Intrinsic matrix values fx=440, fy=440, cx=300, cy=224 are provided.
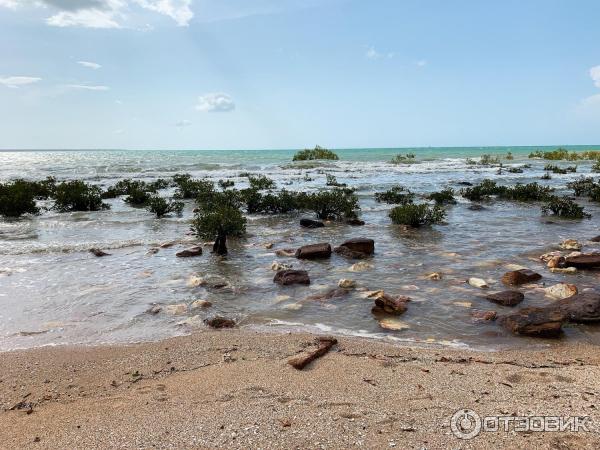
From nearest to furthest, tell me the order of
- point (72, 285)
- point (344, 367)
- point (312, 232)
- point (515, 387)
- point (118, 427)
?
point (118, 427)
point (515, 387)
point (344, 367)
point (72, 285)
point (312, 232)

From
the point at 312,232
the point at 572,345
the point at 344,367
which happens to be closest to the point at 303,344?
the point at 344,367

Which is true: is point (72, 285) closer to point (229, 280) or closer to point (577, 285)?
point (229, 280)

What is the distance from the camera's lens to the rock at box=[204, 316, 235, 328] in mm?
6120

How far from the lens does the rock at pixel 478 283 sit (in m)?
7.75

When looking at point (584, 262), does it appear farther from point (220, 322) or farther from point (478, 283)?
point (220, 322)

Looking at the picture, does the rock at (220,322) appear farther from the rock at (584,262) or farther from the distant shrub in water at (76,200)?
the distant shrub in water at (76,200)

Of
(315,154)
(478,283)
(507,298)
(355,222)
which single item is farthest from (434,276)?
(315,154)

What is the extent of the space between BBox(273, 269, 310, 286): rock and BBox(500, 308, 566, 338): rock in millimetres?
3450

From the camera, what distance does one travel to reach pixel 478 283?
7.86m

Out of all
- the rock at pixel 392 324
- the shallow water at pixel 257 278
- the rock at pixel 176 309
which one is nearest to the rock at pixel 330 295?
the shallow water at pixel 257 278

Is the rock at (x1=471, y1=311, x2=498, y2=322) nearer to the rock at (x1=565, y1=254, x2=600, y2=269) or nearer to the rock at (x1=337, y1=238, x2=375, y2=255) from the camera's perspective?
the rock at (x1=565, y1=254, x2=600, y2=269)

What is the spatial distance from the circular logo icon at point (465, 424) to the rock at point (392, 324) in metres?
2.27

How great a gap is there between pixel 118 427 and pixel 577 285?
7.66m

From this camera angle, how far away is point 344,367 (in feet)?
15.4
